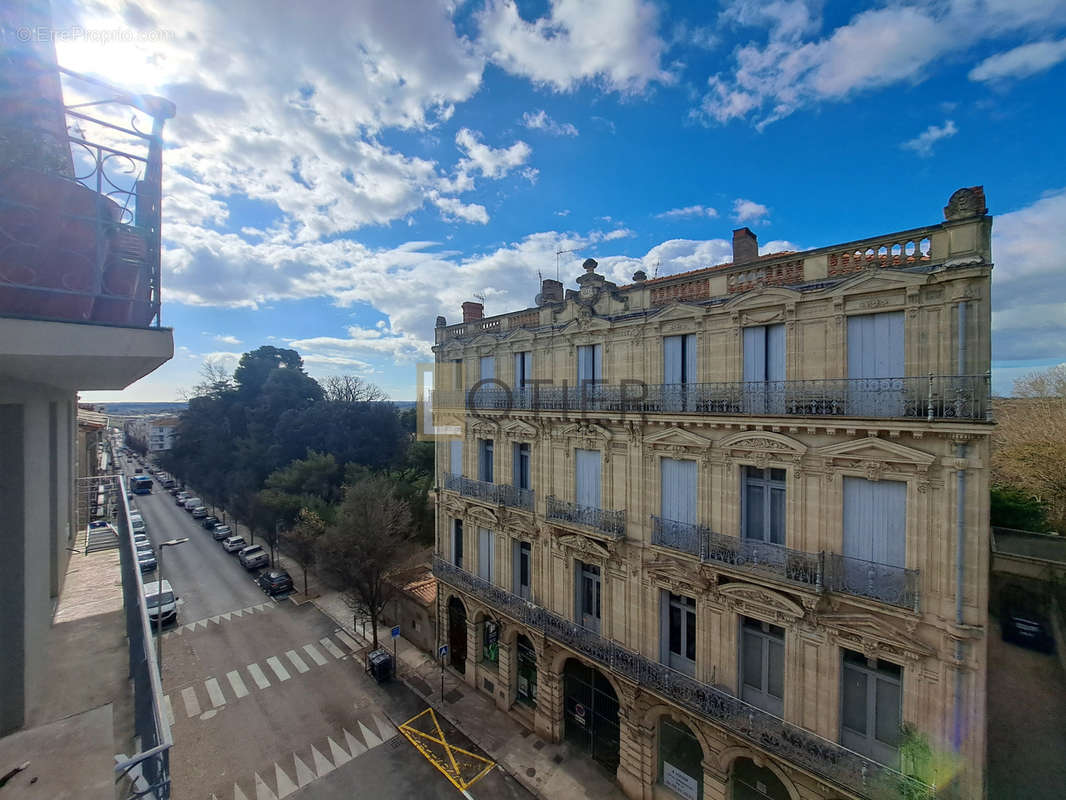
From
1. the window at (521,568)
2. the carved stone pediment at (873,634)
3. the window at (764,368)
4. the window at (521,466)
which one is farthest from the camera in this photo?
the window at (521,568)

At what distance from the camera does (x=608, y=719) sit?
15.6 meters

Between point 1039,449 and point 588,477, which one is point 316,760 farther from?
point 1039,449

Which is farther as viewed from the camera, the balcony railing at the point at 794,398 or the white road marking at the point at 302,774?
the white road marking at the point at 302,774

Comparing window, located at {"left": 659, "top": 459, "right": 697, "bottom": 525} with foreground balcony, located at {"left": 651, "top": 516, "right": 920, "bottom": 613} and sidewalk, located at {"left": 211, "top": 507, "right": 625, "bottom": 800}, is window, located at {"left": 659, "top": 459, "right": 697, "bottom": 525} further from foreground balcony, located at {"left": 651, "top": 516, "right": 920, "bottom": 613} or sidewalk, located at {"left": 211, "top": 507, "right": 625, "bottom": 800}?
sidewalk, located at {"left": 211, "top": 507, "right": 625, "bottom": 800}

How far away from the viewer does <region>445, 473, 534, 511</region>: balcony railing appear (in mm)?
17448

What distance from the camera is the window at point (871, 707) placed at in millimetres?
10148

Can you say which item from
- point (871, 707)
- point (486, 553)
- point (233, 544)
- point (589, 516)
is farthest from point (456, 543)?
point (233, 544)

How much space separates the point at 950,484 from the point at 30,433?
1550 centimetres

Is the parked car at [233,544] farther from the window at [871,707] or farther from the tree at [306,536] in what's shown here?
the window at [871,707]

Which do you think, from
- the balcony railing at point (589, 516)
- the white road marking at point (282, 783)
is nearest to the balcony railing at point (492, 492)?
the balcony railing at point (589, 516)

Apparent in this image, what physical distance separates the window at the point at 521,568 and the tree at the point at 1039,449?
22487 mm

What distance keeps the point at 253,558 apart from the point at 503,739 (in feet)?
84.1

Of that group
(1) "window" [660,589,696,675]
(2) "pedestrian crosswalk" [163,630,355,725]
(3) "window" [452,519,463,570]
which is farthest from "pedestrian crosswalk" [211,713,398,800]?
(1) "window" [660,589,696,675]

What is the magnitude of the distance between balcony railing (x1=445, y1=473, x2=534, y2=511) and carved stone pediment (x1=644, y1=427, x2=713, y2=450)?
218 inches
